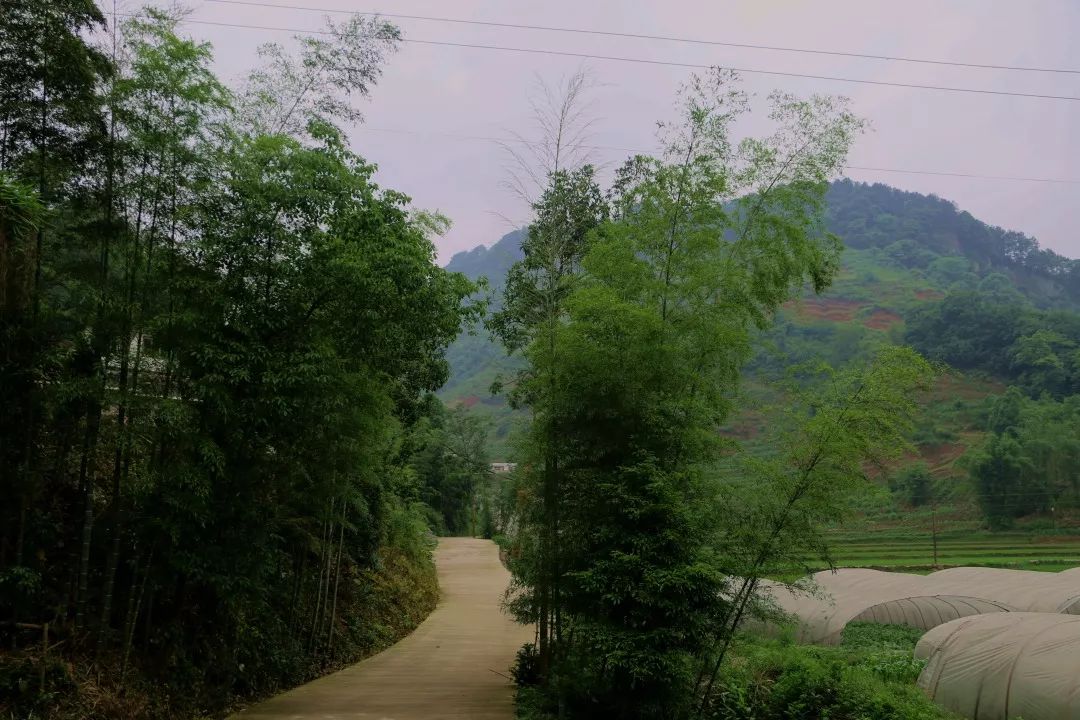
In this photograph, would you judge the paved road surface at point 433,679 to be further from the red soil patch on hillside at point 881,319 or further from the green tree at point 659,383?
the red soil patch on hillside at point 881,319

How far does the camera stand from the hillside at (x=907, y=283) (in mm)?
49656

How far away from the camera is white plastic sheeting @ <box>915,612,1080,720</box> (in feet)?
22.5

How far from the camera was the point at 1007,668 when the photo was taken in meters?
7.37

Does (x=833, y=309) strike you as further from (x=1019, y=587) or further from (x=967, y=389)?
(x=1019, y=587)

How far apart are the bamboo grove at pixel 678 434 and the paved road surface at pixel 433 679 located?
1.00 metres

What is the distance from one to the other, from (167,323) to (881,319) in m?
78.3

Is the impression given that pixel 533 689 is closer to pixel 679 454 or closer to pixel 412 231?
pixel 679 454

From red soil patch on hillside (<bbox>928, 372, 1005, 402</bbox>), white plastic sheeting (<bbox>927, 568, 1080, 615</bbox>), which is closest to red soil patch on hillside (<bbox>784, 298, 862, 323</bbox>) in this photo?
red soil patch on hillside (<bbox>928, 372, 1005, 402</bbox>)

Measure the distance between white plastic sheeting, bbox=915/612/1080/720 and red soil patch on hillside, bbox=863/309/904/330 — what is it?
68.6 metres

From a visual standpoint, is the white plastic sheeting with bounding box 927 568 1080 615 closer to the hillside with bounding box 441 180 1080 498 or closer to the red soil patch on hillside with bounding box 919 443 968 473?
the hillside with bounding box 441 180 1080 498

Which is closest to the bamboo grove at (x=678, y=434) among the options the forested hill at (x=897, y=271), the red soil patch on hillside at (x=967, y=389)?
the forested hill at (x=897, y=271)

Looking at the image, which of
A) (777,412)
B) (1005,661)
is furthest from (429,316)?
(1005,661)

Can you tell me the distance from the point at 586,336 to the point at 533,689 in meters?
4.40

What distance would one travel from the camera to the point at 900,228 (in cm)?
10962
